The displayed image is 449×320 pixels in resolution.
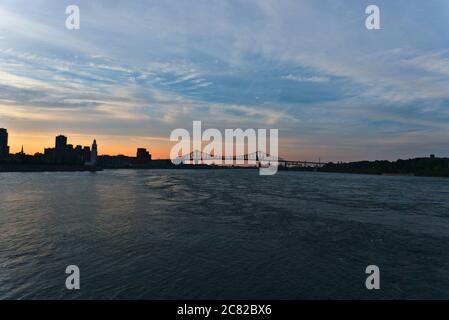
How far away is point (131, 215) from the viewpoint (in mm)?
24094

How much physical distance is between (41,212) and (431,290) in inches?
988

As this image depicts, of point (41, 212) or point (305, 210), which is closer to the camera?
point (41, 212)

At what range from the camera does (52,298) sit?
9422 millimetres

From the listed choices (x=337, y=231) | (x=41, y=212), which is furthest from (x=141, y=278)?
(x=41, y=212)

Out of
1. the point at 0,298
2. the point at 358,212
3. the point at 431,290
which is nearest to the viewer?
the point at 0,298

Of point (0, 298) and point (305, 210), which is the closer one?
point (0, 298)

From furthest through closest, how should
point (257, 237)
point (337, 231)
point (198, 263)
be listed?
point (337, 231) → point (257, 237) → point (198, 263)

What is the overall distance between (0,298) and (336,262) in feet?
37.9

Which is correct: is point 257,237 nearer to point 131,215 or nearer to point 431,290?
point 431,290

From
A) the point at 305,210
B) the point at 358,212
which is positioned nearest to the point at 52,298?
the point at 305,210

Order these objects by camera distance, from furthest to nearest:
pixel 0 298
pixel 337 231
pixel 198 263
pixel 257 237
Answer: pixel 337 231 → pixel 257 237 → pixel 198 263 → pixel 0 298
